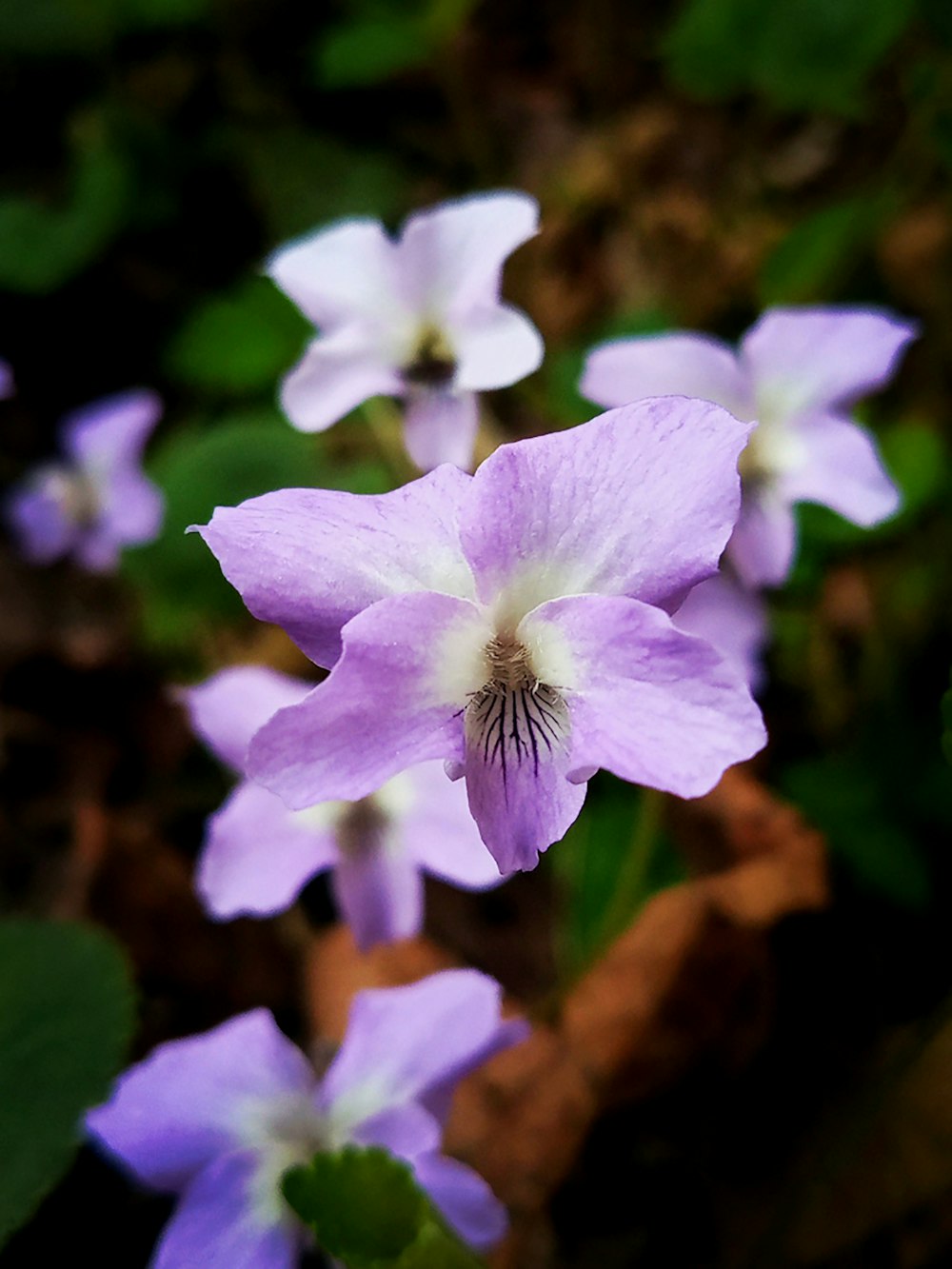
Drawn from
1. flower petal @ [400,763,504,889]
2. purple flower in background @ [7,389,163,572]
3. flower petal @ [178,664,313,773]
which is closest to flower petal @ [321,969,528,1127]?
flower petal @ [400,763,504,889]

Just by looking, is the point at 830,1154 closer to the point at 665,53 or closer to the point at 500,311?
the point at 500,311

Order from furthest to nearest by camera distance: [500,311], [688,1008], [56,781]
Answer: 1. [56,781]
2. [688,1008]
3. [500,311]

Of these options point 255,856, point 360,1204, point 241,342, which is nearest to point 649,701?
point 360,1204

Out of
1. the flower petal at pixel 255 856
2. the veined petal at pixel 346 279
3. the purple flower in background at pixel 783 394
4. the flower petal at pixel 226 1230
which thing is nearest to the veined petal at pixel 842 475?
the purple flower in background at pixel 783 394

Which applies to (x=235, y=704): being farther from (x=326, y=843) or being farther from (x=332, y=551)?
(x=332, y=551)

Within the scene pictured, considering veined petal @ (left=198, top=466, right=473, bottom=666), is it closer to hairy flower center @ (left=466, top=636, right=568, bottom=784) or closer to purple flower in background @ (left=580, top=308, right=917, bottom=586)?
hairy flower center @ (left=466, top=636, right=568, bottom=784)

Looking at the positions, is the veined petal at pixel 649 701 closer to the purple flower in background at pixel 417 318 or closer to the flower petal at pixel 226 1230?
the purple flower in background at pixel 417 318

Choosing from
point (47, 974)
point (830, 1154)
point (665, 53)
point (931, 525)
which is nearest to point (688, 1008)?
point (830, 1154)

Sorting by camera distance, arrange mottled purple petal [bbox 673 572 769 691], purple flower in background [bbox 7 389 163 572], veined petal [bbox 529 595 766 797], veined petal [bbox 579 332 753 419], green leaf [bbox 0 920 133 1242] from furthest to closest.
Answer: purple flower in background [bbox 7 389 163 572] → mottled purple petal [bbox 673 572 769 691] → veined petal [bbox 579 332 753 419] → green leaf [bbox 0 920 133 1242] → veined petal [bbox 529 595 766 797]
